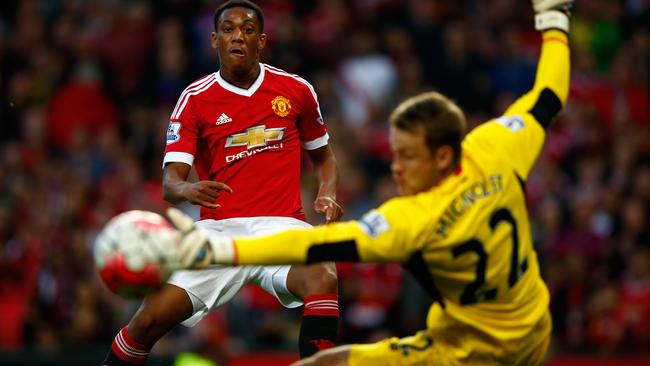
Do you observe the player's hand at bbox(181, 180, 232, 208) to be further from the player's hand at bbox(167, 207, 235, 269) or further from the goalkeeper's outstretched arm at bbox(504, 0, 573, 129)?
the goalkeeper's outstretched arm at bbox(504, 0, 573, 129)

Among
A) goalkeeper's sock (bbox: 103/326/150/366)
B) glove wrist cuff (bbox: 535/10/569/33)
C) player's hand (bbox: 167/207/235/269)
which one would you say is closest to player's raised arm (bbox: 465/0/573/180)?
glove wrist cuff (bbox: 535/10/569/33)

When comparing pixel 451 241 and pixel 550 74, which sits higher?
pixel 550 74

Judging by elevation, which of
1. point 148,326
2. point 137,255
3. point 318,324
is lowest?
point 148,326

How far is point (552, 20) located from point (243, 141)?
2113mm

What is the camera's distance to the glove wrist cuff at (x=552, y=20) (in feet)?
20.5

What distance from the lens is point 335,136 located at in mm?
13203

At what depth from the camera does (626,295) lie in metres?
11.5

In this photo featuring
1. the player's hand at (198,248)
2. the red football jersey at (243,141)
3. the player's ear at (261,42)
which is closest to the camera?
the player's hand at (198,248)

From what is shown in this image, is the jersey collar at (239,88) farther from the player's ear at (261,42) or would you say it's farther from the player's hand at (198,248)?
the player's hand at (198,248)

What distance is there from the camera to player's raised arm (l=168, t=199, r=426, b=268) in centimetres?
538

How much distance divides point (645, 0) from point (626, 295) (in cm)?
441

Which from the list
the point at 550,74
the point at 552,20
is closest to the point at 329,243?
the point at 550,74

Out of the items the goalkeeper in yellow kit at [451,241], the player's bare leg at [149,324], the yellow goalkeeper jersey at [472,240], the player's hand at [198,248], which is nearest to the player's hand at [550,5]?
the yellow goalkeeper jersey at [472,240]

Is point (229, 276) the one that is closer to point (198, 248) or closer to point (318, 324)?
point (318, 324)
